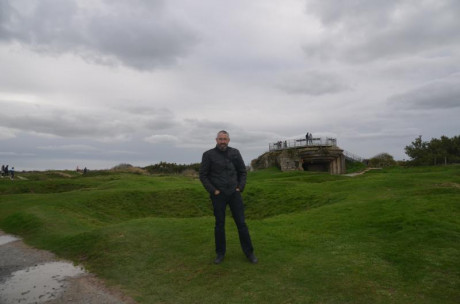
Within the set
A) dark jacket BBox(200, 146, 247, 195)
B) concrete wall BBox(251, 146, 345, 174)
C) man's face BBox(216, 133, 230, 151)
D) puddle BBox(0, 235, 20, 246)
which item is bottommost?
puddle BBox(0, 235, 20, 246)

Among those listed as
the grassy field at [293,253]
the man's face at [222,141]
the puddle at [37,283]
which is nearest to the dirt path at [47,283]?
the puddle at [37,283]

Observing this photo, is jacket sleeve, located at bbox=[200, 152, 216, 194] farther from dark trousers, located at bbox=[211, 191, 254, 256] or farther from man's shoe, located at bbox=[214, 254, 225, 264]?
man's shoe, located at bbox=[214, 254, 225, 264]

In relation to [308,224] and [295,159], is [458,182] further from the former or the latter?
[295,159]

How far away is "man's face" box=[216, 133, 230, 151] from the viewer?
327 inches

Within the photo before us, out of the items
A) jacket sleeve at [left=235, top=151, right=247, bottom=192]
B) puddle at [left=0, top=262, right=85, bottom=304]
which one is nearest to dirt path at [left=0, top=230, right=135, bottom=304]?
puddle at [left=0, top=262, right=85, bottom=304]

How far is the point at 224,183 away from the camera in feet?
26.8

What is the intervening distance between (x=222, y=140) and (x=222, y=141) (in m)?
0.03

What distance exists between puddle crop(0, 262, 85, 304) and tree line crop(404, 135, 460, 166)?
54.3 meters

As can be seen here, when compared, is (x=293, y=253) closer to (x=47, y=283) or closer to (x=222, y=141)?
(x=222, y=141)

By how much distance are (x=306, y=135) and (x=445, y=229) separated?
4281cm

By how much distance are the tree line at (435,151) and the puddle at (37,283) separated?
54.3 m

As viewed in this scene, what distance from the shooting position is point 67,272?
9.55m

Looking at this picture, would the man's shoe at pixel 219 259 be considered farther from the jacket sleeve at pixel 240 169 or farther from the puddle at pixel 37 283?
the puddle at pixel 37 283

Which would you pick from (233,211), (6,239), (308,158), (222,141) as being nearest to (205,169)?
(222,141)
